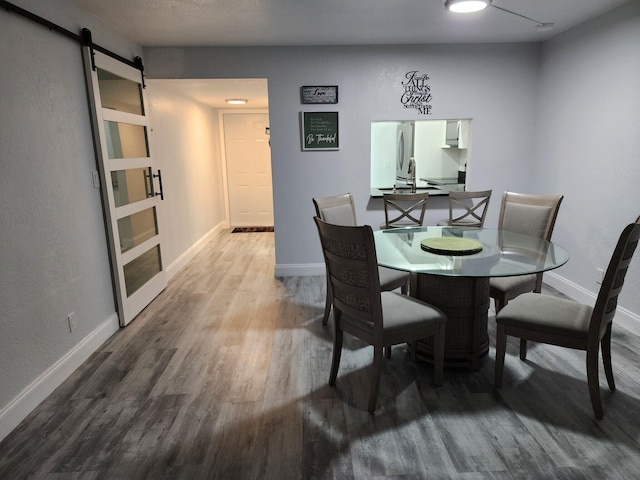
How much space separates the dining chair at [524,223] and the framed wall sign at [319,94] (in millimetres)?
1962

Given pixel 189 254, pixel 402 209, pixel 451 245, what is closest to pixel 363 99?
pixel 402 209

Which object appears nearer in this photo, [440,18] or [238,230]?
[440,18]

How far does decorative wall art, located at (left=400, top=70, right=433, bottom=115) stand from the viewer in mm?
4043

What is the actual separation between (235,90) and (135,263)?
2.46m

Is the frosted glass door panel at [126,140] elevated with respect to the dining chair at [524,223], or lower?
elevated

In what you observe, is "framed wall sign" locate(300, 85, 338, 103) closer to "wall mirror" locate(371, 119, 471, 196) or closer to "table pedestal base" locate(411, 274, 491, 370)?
"wall mirror" locate(371, 119, 471, 196)

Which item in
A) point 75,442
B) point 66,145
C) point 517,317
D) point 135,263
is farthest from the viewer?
point 135,263

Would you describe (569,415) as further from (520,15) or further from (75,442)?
(520,15)

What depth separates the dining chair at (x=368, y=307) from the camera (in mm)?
1942

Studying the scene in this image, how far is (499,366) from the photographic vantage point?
223cm

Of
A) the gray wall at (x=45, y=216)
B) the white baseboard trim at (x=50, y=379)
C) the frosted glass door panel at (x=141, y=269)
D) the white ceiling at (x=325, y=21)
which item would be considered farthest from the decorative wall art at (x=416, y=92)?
the white baseboard trim at (x=50, y=379)

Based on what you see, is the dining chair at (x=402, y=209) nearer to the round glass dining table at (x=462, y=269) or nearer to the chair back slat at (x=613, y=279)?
the round glass dining table at (x=462, y=269)

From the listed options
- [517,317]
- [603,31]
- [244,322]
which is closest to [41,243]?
[244,322]

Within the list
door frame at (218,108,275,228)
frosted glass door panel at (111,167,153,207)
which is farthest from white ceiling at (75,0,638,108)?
door frame at (218,108,275,228)
